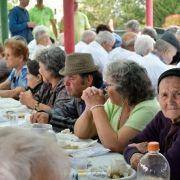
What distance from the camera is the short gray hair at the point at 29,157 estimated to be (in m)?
0.94

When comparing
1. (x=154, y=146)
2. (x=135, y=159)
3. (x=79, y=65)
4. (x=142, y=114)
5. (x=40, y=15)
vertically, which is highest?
(x=40, y=15)

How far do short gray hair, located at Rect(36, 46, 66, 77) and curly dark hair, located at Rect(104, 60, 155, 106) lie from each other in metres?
1.30

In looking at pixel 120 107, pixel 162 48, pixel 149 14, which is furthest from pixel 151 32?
pixel 120 107

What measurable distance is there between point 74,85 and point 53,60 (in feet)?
2.74

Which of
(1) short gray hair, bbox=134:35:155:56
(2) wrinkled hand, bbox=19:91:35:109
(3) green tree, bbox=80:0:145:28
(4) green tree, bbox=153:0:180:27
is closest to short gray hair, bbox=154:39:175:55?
(1) short gray hair, bbox=134:35:155:56

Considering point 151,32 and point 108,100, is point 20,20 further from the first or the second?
point 108,100

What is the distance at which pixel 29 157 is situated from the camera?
37.6 inches

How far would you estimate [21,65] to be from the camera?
571 cm

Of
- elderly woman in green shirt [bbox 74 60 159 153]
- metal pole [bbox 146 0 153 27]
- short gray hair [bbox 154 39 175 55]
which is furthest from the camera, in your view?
metal pole [bbox 146 0 153 27]

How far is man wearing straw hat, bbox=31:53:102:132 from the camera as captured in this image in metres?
3.45

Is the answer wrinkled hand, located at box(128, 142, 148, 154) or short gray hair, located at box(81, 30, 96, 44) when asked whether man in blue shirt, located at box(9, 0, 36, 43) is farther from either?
wrinkled hand, located at box(128, 142, 148, 154)

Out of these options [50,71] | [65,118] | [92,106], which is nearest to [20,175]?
[92,106]

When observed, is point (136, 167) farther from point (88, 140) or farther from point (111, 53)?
point (111, 53)

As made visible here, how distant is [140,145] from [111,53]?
4570mm
